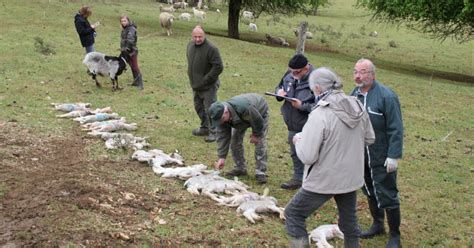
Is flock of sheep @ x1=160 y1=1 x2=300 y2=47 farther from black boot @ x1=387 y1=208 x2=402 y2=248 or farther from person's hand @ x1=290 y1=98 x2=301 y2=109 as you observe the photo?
black boot @ x1=387 y1=208 x2=402 y2=248

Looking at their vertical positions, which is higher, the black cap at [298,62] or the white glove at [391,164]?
the black cap at [298,62]

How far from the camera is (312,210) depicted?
5109 mm

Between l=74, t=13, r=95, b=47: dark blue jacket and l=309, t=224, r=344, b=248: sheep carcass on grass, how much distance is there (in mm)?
10172

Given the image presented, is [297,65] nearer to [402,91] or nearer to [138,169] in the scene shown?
[138,169]

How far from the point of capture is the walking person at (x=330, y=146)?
15.8ft

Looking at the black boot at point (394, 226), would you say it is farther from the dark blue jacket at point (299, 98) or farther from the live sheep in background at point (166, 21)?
the live sheep in background at point (166, 21)

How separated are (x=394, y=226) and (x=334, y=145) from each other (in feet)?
6.21

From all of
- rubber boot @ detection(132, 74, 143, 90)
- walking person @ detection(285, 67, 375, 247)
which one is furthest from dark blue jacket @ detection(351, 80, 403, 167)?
rubber boot @ detection(132, 74, 143, 90)

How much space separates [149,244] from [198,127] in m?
5.59

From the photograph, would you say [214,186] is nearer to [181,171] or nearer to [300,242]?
[181,171]

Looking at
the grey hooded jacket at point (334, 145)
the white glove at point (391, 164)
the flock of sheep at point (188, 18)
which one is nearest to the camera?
the grey hooded jacket at point (334, 145)

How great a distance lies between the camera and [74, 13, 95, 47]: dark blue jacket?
14.2m

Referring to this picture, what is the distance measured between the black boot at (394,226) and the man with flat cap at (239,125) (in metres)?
2.28

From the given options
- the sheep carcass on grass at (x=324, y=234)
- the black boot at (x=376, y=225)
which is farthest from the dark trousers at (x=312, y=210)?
the black boot at (x=376, y=225)
